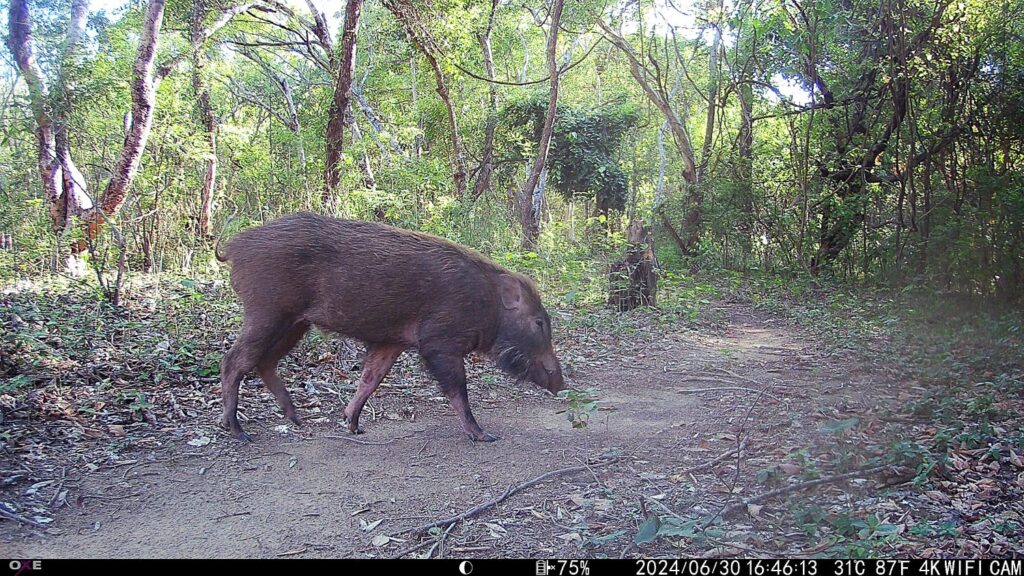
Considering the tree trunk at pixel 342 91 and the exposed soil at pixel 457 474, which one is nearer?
the exposed soil at pixel 457 474

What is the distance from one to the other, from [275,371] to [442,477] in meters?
1.69

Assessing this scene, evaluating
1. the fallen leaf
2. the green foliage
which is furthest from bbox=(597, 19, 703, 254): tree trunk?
the fallen leaf

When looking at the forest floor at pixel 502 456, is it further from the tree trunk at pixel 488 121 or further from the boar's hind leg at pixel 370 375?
the tree trunk at pixel 488 121

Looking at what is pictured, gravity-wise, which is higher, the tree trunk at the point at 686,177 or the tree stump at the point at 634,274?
the tree trunk at the point at 686,177

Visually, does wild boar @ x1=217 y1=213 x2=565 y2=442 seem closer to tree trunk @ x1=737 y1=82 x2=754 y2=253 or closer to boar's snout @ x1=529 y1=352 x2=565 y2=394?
boar's snout @ x1=529 y1=352 x2=565 y2=394

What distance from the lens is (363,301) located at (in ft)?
16.6

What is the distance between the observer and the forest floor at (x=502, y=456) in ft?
11.0

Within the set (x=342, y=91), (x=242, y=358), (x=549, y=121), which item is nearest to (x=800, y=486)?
(x=242, y=358)

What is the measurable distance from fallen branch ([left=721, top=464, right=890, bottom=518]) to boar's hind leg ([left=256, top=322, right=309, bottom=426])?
3070 mm

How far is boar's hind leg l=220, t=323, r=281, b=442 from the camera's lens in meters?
5.01

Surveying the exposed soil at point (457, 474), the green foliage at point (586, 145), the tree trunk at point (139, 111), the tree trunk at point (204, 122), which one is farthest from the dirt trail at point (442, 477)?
the green foliage at point (586, 145)

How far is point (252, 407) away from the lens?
5.63 meters

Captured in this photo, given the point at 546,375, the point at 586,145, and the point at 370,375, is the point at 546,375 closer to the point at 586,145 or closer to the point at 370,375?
the point at 370,375

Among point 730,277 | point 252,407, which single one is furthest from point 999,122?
point 252,407
